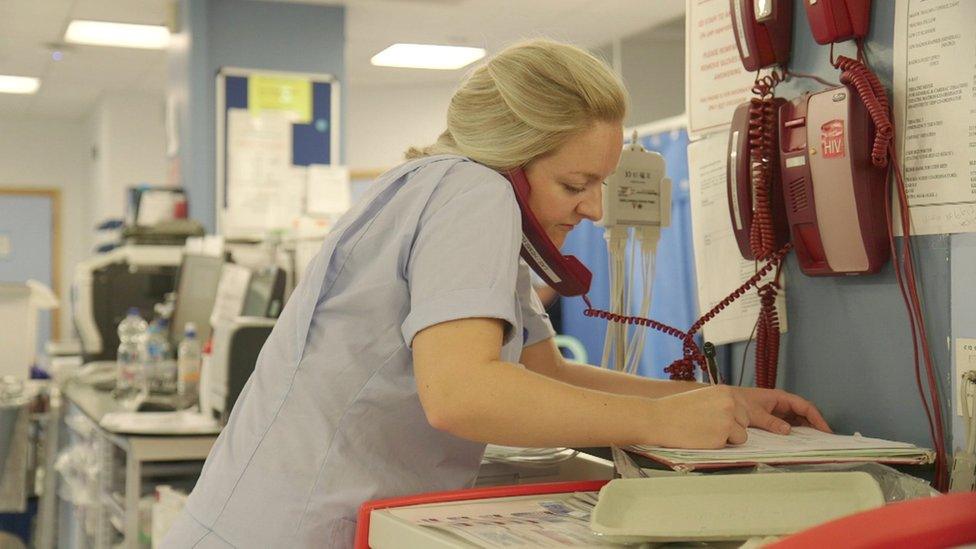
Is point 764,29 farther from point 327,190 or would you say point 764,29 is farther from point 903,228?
point 327,190

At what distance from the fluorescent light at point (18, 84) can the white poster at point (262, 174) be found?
3.42 m

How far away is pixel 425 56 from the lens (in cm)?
728

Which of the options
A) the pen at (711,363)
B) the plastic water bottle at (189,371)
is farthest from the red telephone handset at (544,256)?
the plastic water bottle at (189,371)

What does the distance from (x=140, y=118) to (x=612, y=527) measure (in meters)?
8.46

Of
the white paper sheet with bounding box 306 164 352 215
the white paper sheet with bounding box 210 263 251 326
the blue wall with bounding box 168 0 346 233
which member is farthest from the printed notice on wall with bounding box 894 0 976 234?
the blue wall with bounding box 168 0 346 233

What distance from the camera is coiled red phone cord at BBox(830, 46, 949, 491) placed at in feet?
3.97

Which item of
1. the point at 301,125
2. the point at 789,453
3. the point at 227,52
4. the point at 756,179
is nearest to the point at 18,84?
the point at 227,52

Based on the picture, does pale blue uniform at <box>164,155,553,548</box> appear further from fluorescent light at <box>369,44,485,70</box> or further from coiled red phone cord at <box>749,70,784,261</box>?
fluorescent light at <box>369,44,485,70</box>

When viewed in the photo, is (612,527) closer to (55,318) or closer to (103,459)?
(103,459)

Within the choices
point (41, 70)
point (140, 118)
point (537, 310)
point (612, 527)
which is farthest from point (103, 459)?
point (140, 118)

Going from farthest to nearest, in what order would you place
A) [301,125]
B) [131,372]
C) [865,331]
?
[301,125], [131,372], [865,331]

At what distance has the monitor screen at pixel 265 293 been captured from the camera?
2.91 metres

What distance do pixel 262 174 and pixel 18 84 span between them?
389 cm

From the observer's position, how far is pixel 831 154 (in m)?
1.28
